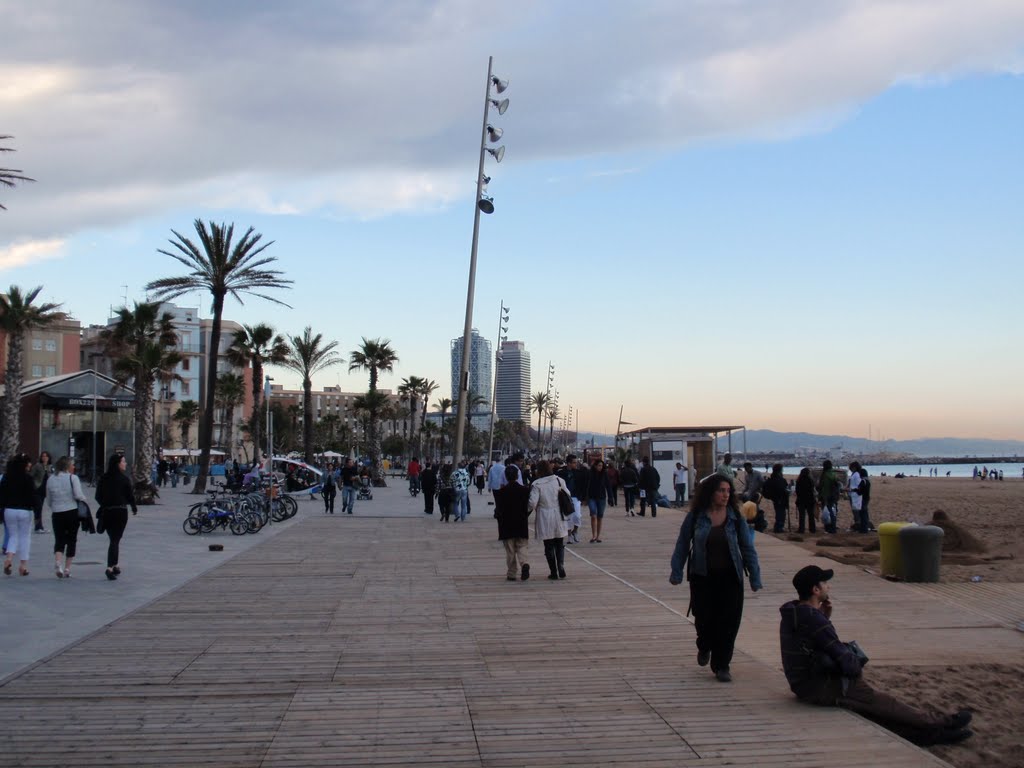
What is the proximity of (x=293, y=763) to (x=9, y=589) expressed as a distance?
344 inches

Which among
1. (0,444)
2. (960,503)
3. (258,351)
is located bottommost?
(960,503)

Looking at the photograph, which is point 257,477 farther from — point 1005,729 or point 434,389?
point 434,389

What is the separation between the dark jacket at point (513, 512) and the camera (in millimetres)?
13469

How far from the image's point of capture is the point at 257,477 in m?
33.6

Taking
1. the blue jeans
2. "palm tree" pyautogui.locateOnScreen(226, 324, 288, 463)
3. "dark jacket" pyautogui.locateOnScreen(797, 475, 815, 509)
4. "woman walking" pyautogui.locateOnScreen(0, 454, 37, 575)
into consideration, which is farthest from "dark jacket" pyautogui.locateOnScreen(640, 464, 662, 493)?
"palm tree" pyautogui.locateOnScreen(226, 324, 288, 463)

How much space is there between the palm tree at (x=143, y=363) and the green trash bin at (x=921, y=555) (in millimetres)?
26314

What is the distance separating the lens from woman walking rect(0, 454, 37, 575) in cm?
1347

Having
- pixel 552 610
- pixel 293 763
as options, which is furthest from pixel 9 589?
pixel 293 763

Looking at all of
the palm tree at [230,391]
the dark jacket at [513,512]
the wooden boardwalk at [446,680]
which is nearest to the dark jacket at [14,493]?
the wooden boardwalk at [446,680]

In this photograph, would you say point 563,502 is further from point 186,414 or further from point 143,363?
point 186,414

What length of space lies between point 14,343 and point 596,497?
101 feet

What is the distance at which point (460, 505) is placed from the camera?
26391 mm

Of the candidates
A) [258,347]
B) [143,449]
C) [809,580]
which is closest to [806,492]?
[809,580]

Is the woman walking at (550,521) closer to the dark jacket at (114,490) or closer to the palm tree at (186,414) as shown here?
the dark jacket at (114,490)
